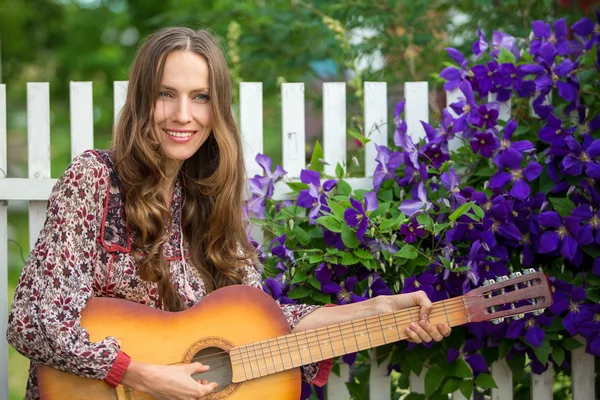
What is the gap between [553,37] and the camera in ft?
9.36

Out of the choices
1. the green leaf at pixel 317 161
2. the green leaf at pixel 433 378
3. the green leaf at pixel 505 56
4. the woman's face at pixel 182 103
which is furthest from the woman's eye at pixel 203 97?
the green leaf at pixel 433 378

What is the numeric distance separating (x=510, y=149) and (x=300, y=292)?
91 centimetres

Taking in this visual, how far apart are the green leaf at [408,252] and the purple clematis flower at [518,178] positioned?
0.38 meters

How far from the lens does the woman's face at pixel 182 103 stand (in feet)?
7.73

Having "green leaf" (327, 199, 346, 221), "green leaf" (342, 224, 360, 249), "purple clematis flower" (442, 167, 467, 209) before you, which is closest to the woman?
"green leaf" (342, 224, 360, 249)

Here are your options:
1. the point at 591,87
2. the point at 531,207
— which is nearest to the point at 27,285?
the point at 531,207

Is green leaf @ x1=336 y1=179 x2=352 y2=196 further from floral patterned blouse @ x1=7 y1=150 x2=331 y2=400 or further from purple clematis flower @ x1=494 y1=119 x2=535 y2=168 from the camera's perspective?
floral patterned blouse @ x1=7 y1=150 x2=331 y2=400

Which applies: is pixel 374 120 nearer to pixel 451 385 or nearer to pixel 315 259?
pixel 315 259

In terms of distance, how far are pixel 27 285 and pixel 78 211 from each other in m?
0.26

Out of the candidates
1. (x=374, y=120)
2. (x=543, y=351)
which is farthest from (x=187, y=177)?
(x=543, y=351)

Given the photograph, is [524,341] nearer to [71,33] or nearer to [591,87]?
[591,87]

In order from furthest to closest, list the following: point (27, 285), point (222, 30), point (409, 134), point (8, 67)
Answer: point (8, 67) → point (222, 30) → point (409, 134) → point (27, 285)

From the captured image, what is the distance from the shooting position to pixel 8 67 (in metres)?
10.2

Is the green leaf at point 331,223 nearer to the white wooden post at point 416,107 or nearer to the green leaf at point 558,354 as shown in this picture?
the white wooden post at point 416,107
